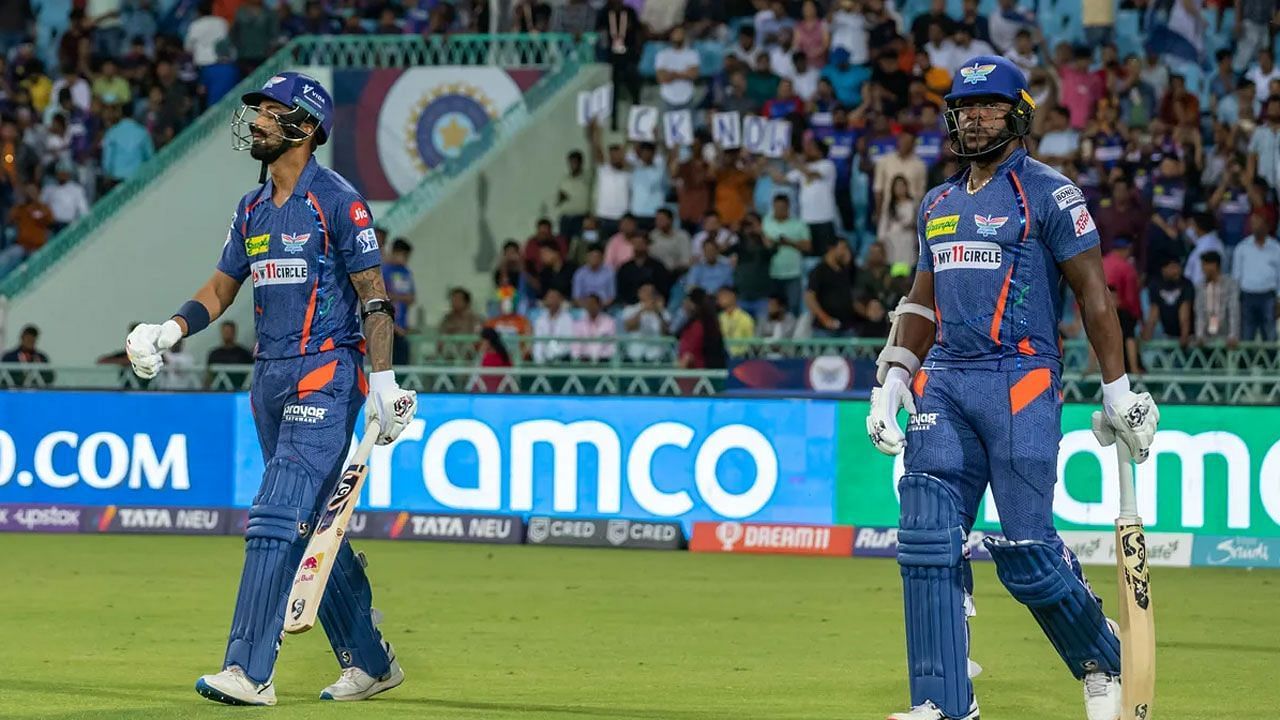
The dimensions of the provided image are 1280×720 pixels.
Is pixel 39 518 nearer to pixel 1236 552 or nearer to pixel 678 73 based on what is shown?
pixel 1236 552

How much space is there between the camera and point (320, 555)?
8773 mm

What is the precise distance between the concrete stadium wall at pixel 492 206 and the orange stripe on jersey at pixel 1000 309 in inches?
724

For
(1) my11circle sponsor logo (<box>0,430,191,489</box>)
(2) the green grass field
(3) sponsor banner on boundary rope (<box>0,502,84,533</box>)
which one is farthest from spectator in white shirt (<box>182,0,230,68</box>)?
(2) the green grass field

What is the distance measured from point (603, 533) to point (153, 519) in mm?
4153

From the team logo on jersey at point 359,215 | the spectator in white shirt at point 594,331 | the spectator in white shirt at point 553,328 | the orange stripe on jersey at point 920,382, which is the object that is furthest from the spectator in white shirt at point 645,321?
the orange stripe on jersey at point 920,382

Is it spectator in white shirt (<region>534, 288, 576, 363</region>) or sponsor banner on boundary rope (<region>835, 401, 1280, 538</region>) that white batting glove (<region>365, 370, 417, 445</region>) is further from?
spectator in white shirt (<region>534, 288, 576, 363</region>)

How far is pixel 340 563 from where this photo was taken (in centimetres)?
915

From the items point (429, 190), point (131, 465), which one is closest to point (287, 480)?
point (131, 465)

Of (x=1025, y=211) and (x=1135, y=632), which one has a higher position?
(x=1025, y=211)

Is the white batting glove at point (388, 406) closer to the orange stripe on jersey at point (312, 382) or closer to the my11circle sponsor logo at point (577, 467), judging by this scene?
the orange stripe on jersey at point (312, 382)

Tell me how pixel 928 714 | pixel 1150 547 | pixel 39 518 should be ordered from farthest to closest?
pixel 39 518
pixel 1150 547
pixel 928 714

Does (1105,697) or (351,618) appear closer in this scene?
(1105,697)

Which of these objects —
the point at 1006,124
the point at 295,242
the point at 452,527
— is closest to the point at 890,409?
the point at 1006,124

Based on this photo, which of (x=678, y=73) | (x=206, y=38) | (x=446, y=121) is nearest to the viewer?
(x=678, y=73)
